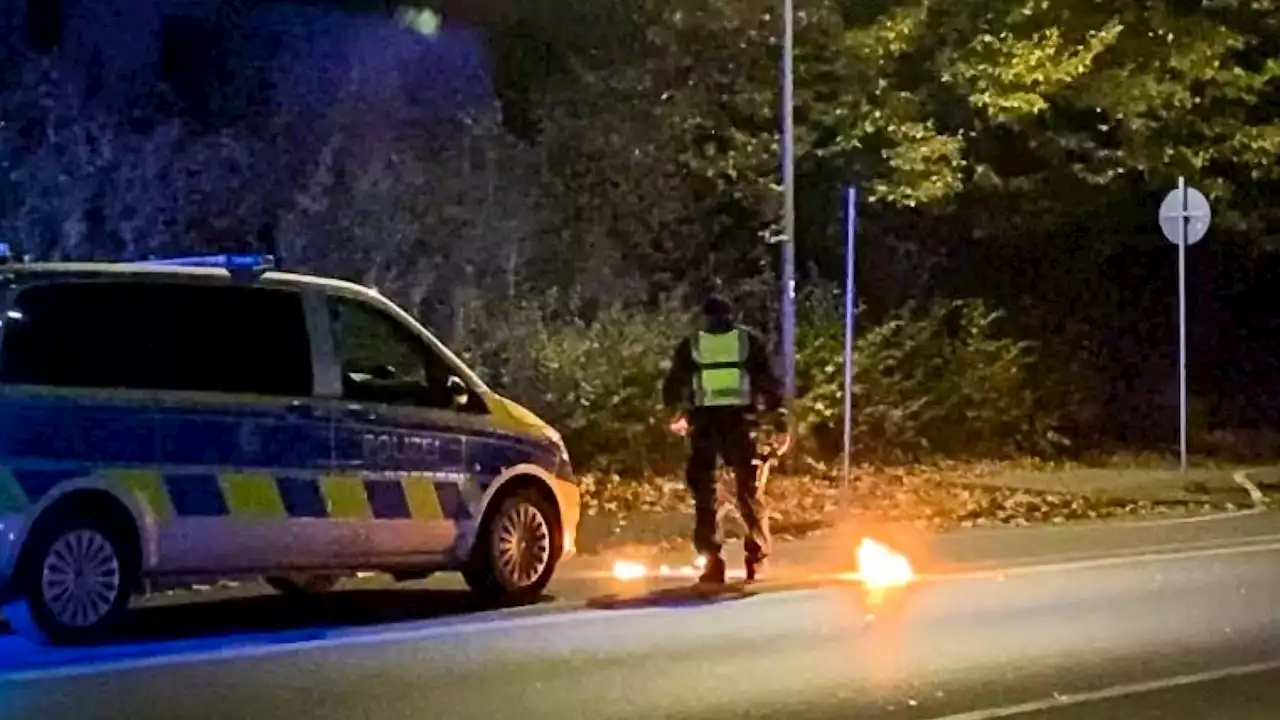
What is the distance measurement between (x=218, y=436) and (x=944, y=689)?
3.95m

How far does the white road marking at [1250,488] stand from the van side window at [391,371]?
9203mm

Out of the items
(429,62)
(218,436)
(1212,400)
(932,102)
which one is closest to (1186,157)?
(932,102)

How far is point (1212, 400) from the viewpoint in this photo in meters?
27.9

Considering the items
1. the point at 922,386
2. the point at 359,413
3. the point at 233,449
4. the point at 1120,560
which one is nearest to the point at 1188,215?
the point at 922,386

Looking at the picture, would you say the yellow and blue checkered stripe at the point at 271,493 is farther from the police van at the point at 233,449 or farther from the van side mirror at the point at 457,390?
the van side mirror at the point at 457,390

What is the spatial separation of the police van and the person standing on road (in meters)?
0.90

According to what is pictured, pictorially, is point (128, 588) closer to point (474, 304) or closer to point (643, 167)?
point (474, 304)

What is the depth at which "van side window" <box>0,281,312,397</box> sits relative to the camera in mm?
10977

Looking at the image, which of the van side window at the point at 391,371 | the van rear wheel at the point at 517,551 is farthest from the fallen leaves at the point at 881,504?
the van side window at the point at 391,371

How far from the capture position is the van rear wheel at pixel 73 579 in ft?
35.6

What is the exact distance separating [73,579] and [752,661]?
3.34 m

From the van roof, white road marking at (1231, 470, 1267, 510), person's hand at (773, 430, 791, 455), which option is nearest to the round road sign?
white road marking at (1231, 470, 1267, 510)

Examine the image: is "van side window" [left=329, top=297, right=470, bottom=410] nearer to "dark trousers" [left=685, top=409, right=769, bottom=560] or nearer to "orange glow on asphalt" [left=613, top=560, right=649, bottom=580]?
"dark trousers" [left=685, top=409, right=769, bottom=560]

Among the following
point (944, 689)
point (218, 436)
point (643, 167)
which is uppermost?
point (643, 167)
